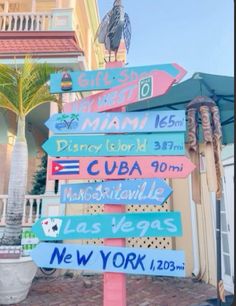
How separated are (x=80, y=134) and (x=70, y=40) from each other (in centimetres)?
537

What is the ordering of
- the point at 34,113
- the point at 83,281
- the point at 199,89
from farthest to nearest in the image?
the point at 34,113
the point at 83,281
the point at 199,89

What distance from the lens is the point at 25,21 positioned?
7.17 metres

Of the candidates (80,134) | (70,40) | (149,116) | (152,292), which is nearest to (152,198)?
(149,116)

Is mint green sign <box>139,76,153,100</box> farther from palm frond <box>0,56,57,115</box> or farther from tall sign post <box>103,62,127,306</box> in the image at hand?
palm frond <box>0,56,57,115</box>

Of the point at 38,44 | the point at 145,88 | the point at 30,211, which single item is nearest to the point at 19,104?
the point at 30,211

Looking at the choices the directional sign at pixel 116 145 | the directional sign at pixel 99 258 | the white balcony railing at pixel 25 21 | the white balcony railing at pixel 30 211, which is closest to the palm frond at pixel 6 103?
the white balcony railing at pixel 30 211

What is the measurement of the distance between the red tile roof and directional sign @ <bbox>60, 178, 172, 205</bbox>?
495cm

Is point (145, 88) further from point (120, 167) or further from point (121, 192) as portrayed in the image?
point (121, 192)

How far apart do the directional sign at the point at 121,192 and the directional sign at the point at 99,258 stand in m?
0.36

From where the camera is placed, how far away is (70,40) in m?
6.61

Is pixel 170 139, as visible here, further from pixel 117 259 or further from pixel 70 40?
pixel 70 40

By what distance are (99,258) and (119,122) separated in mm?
1118

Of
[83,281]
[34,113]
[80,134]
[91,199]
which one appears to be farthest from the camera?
[34,113]

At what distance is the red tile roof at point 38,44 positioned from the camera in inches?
243
